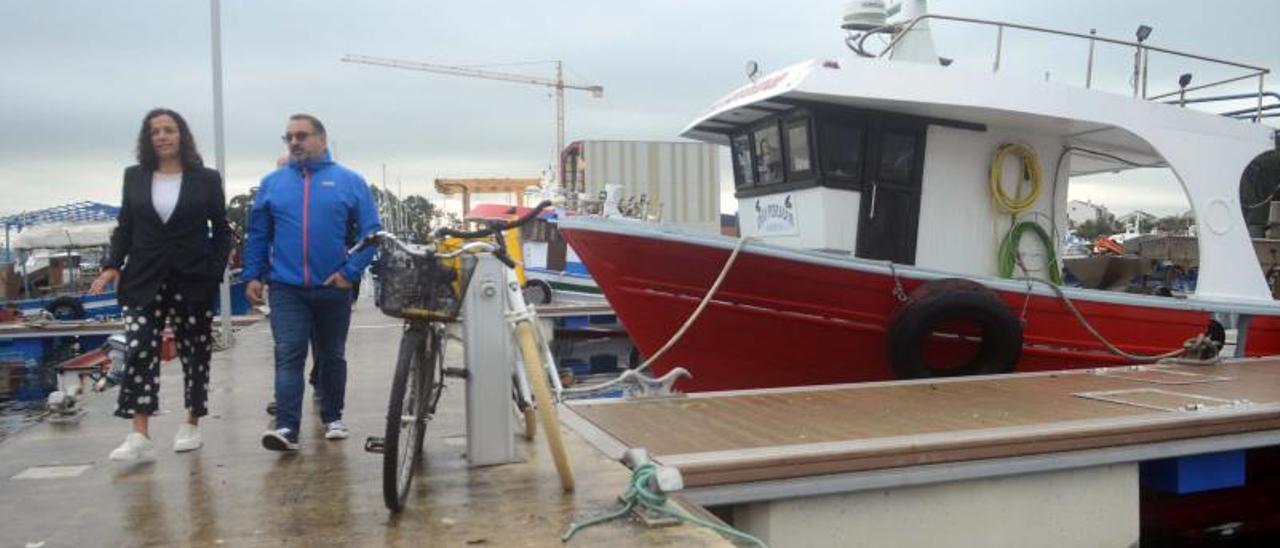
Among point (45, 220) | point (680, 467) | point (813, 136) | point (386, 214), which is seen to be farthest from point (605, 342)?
point (45, 220)

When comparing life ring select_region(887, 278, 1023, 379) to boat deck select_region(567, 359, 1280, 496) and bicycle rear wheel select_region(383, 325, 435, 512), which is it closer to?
boat deck select_region(567, 359, 1280, 496)

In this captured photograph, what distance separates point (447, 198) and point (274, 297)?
27083mm

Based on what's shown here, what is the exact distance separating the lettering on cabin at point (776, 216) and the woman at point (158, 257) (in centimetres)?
497

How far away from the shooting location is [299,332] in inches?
170

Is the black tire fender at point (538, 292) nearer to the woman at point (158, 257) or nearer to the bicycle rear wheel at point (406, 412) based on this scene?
the woman at point (158, 257)

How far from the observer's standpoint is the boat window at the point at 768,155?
323 inches

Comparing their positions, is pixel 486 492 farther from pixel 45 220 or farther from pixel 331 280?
pixel 45 220

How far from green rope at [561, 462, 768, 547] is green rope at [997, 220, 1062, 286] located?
572cm

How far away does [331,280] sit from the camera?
4.29 m

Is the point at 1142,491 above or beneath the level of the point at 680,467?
beneath

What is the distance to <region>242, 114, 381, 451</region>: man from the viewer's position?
4281 mm

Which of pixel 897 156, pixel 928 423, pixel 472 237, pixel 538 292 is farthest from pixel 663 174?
pixel 472 237

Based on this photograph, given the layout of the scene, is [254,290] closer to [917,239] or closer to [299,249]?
[299,249]

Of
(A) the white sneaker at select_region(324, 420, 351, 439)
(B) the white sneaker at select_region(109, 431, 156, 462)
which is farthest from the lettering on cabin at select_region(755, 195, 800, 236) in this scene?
(B) the white sneaker at select_region(109, 431, 156, 462)
